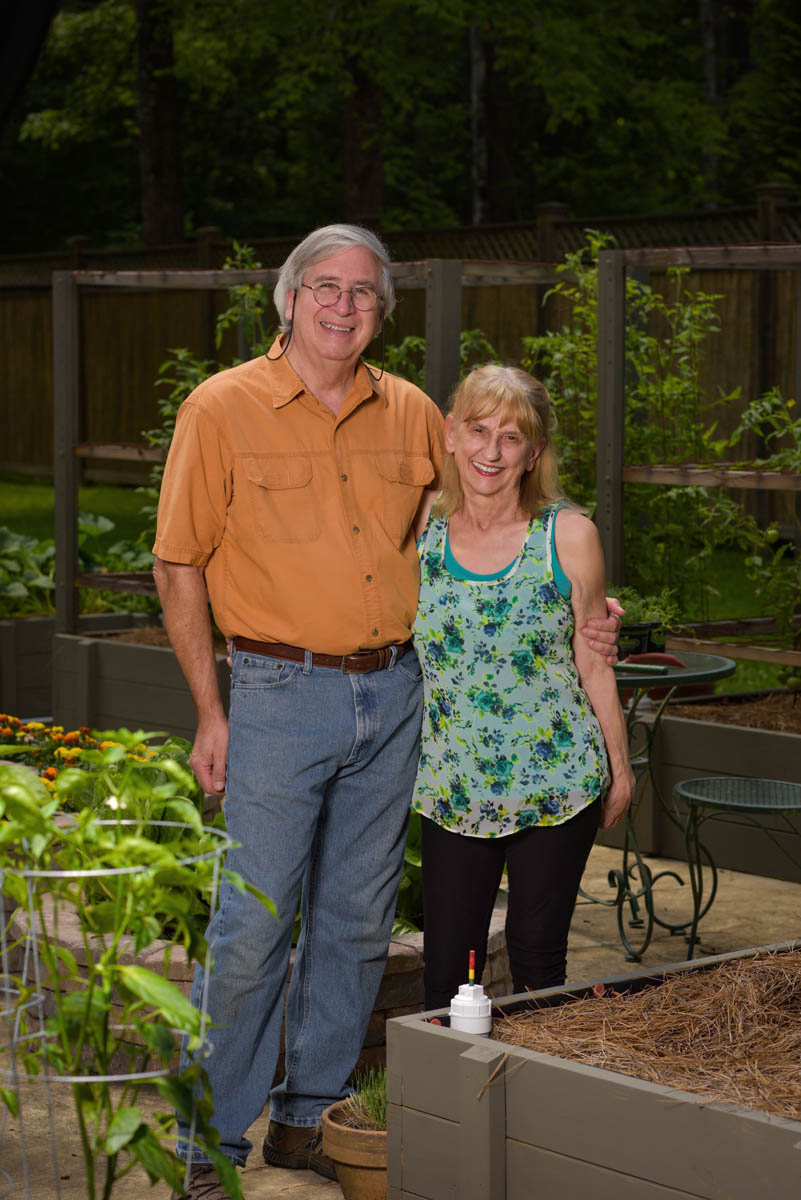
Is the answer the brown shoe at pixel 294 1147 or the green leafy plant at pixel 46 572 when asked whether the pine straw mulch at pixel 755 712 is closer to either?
the brown shoe at pixel 294 1147

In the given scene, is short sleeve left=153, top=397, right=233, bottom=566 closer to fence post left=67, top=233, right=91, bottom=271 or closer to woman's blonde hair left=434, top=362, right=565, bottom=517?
woman's blonde hair left=434, top=362, right=565, bottom=517

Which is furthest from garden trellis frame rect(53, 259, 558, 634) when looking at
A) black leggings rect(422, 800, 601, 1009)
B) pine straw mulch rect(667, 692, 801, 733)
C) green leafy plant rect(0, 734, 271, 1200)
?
green leafy plant rect(0, 734, 271, 1200)

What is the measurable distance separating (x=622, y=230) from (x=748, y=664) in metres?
4.85

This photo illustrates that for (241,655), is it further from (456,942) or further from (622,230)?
(622,230)

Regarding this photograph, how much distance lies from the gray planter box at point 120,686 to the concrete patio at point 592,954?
6.18ft

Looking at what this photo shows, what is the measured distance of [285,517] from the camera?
10.1 feet

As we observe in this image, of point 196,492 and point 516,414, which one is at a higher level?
point 516,414

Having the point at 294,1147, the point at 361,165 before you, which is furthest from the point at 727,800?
the point at 361,165

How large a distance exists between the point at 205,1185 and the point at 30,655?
536cm

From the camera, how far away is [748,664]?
9648mm

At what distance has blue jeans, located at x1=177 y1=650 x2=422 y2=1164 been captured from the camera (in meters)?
3.05

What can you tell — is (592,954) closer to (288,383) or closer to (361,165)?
(288,383)

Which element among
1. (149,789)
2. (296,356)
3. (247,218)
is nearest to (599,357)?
(296,356)

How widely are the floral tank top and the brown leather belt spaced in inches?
5.7
